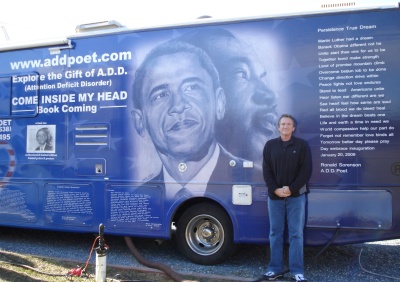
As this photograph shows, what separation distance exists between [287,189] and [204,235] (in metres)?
1.43

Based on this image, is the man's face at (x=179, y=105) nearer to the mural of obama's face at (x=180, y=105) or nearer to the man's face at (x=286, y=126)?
the mural of obama's face at (x=180, y=105)

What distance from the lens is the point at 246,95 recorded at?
509 centimetres

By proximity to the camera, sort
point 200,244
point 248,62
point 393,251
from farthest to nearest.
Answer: point 393,251 < point 200,244 < point 248,62

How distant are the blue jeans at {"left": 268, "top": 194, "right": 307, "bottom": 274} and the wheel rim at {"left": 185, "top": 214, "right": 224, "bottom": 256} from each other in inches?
31.3

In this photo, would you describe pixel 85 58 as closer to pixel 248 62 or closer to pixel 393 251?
pixel 248 62

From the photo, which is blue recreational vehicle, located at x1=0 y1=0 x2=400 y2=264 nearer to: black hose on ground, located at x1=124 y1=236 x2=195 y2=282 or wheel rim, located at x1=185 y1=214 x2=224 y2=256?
wheel rim, located at x1=185 y1=214 x2=224 y2=256

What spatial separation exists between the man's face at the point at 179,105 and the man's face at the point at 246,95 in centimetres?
24

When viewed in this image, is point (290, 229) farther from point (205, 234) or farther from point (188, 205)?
point (188, 205)

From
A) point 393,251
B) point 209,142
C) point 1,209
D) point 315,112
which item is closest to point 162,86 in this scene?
point 209,142

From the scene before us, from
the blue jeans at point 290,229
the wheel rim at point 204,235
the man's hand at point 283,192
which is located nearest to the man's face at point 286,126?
the man's hand at point 283,192

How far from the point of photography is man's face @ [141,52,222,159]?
524cm

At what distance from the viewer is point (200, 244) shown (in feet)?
17.9

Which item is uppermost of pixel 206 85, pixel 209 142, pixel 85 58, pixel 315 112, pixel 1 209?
pixel 85 58

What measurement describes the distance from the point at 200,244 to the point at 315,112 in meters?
2.31
